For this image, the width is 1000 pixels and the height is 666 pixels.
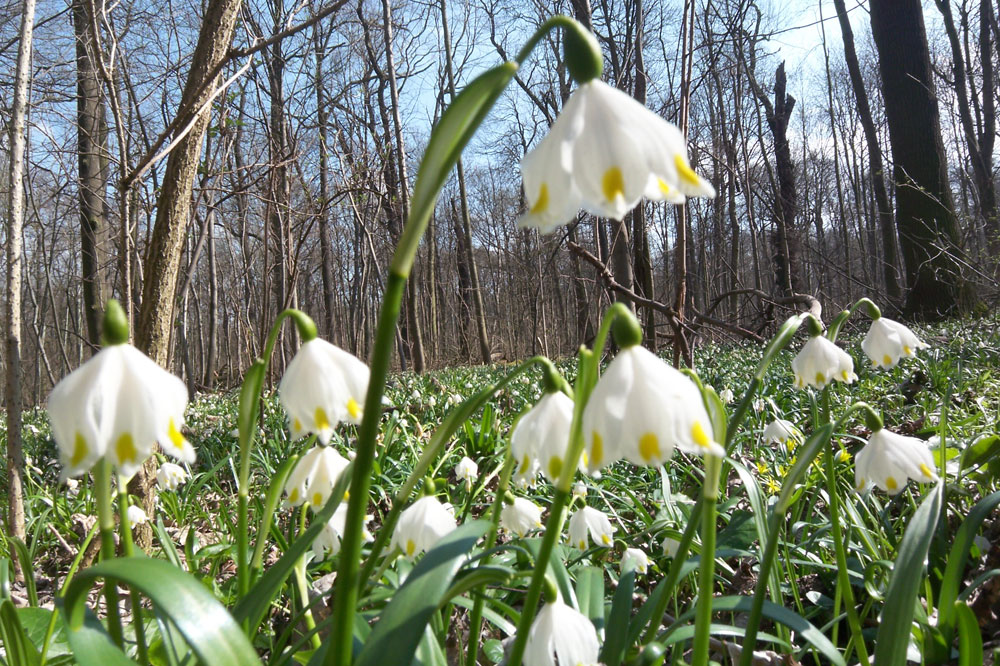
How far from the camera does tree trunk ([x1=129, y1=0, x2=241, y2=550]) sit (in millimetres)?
2492

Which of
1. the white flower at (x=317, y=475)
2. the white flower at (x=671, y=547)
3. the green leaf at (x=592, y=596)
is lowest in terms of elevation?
the white flower at (x=671, y=547)

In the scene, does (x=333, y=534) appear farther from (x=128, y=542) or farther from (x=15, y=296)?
(x=15, y=296)

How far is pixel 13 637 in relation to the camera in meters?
1.12

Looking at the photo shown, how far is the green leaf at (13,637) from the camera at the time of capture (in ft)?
3.54

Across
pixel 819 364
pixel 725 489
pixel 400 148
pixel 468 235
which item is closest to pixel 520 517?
pixel 819 364

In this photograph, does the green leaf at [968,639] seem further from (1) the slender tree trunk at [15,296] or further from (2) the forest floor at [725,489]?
(1) the slender tree trunk at [15,296]

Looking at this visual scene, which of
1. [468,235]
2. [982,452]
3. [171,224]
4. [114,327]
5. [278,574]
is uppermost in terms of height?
[468,235]

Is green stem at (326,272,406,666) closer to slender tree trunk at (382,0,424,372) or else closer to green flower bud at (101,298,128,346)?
green flower bud at (101,298,128,346)

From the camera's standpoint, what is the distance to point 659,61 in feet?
39.2

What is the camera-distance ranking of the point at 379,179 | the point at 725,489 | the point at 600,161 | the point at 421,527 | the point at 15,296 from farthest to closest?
the point at 379,179
the point at 725,489
the point at 15,296
the point at 421,527
the point at 600,161

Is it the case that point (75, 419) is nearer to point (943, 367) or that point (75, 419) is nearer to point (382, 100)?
point (943, 367)

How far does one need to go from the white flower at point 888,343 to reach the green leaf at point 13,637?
5.93 ft

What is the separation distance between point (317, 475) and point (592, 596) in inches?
25.2

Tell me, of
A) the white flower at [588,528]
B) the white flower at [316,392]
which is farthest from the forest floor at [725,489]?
the white flower at [316,392]
